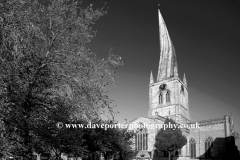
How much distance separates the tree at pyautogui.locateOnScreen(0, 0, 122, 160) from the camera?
6801 millimetres

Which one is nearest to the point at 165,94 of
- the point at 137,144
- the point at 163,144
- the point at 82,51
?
the point at 137,144

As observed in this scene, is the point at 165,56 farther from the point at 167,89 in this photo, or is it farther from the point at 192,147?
the point at 192,147

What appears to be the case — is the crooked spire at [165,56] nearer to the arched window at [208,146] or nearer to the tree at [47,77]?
the arched window at [208,146]

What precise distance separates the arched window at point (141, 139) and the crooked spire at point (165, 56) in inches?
744

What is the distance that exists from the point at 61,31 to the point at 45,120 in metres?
3.79

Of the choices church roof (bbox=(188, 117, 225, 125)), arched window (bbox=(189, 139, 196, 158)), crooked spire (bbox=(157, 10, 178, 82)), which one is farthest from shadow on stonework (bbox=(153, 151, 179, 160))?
crooked spire (bbox=(157, 10, 178, 82))

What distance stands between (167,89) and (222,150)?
68.8 ft

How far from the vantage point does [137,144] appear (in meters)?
47.7

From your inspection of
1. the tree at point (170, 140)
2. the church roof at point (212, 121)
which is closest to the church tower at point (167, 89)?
the church roof at point (212, 121)

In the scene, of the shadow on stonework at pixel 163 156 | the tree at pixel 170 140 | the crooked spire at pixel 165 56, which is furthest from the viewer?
the crooked spire at pixel 165 56

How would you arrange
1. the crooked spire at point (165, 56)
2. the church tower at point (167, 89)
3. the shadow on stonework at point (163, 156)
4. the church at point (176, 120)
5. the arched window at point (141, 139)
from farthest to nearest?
the crooked spire at point (165, 56) < the church tower at point (167, 89) < the arched window at point (141, 139) < the shadow on stonework at point (163, 156) < the church at point (176, 120)

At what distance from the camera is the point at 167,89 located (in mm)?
56531

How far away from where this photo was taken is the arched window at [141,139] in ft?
153

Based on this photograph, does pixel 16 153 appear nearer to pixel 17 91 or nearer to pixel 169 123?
pixel 17 91
